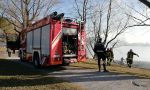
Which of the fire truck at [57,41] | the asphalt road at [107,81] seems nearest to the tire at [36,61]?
the fire truck at [57,41]

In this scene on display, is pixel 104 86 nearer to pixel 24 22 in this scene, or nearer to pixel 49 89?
pixel 49 89

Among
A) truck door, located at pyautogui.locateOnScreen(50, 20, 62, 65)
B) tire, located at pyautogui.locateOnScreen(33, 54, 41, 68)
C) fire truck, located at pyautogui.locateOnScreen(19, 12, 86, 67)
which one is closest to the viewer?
truck door, located at pyautogui.locateOnScreen(50, 20, 62, 65)

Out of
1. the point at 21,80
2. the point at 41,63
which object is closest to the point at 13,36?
the point at 41,63

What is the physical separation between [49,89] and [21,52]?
13.9 m

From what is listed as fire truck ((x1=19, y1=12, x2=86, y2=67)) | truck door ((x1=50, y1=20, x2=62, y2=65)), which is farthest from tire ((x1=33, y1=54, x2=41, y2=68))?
truck door ((x1=50, y1=20, x2=62, y2=65))

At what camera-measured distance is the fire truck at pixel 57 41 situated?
1738 cm

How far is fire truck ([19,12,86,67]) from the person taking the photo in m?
17.4

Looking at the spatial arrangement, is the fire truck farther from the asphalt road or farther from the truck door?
the asphalt road

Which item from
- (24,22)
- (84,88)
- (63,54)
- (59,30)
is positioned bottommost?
(84,88)

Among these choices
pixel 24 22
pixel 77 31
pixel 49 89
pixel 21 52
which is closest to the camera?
pixel 49 89

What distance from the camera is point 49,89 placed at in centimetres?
1215

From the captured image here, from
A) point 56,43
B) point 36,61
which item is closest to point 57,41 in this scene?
point 56,43

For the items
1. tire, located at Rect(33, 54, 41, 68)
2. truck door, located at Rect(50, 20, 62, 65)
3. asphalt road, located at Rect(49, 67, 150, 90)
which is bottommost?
asphalt road, located at Rect(49, 67, 150, 90)

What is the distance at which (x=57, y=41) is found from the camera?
17.6 meters
